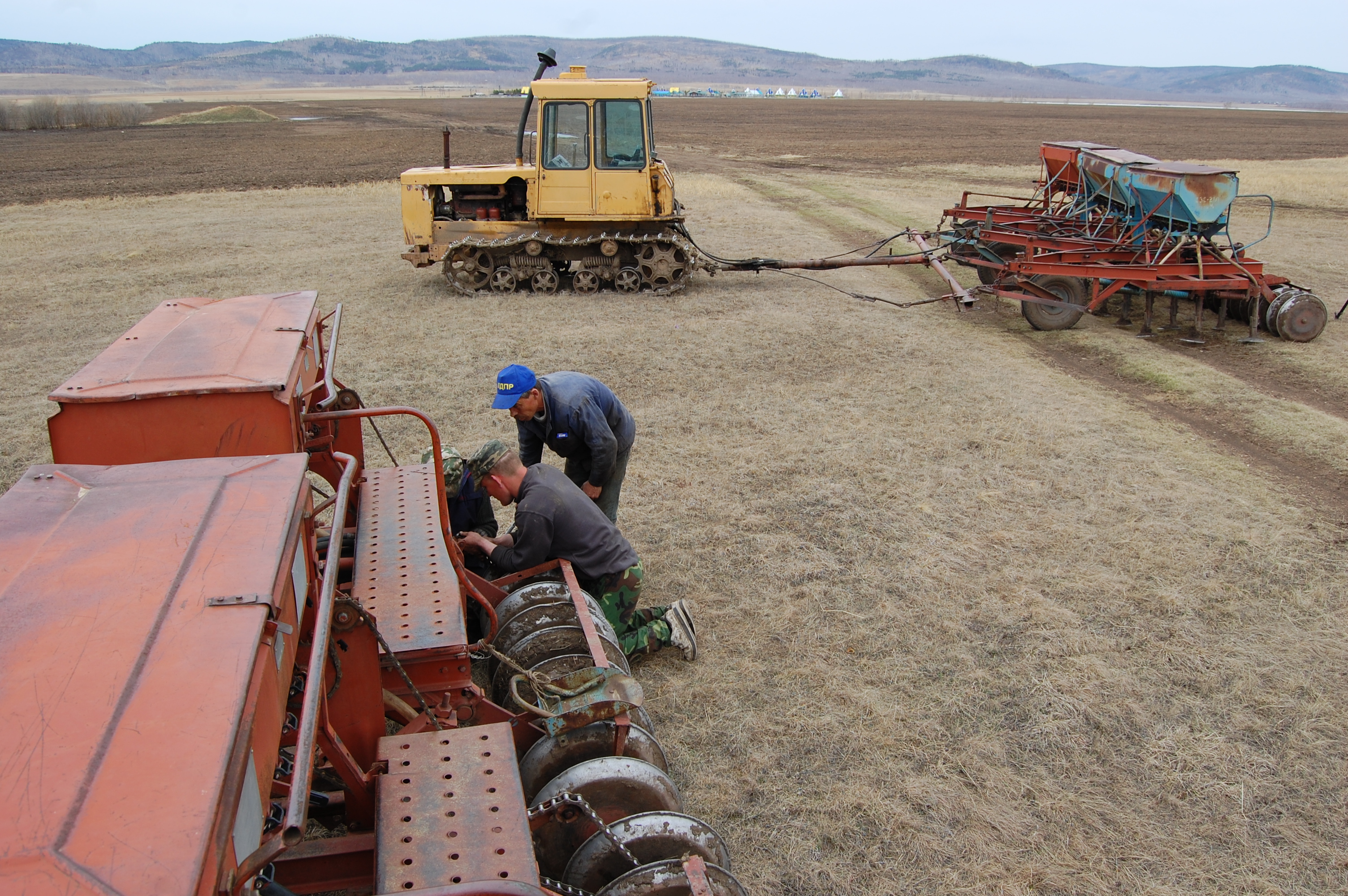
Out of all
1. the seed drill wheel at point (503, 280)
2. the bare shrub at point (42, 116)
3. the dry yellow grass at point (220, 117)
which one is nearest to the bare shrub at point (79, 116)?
the bare shrub at point (42, 116)

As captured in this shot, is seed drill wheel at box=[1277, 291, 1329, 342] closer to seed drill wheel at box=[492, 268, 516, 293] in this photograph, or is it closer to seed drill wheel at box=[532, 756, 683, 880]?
seed drill wheel at box=[492, 268, 516, 293]

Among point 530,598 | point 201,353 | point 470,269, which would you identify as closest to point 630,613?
point 530,598

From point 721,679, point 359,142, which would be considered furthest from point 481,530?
point 359,142

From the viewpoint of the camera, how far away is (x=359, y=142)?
40.6m

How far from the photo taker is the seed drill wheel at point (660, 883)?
10.2 ft

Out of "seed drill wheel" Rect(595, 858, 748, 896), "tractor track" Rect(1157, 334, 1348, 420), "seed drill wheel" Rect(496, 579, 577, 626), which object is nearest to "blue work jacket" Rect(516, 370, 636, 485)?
"seed drill wheel" Rect(496, 579, 577, 626)

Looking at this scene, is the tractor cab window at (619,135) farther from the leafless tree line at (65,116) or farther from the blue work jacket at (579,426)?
the leafless tree line at (65,116)

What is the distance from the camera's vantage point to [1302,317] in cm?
1080

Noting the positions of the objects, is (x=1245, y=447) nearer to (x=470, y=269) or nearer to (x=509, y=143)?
(x=470, y=269)

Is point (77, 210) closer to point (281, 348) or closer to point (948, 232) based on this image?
point (948, 232)

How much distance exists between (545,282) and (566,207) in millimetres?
1005

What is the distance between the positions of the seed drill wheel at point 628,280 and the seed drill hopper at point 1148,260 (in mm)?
4278

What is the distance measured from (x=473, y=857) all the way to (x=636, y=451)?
498 cm

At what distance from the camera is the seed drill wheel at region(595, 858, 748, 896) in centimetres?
312
